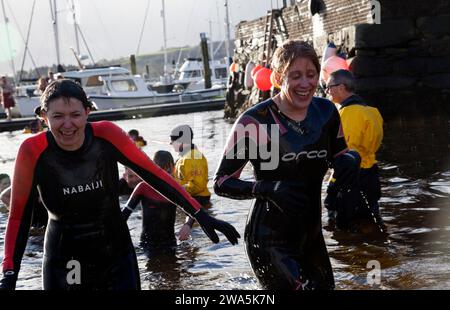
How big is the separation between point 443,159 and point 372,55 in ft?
14.7

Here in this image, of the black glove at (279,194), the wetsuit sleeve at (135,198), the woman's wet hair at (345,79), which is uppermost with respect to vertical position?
the woman's wet hair at (345,79)

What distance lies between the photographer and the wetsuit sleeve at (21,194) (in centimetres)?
413

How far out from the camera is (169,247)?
815 cm

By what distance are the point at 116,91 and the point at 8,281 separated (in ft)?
115

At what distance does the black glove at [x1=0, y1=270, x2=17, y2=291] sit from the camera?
395 cm

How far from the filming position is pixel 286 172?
14.0 ft

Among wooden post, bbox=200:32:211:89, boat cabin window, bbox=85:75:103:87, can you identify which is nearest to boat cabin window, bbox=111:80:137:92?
boat cabin window, bbox=85:75:103:87

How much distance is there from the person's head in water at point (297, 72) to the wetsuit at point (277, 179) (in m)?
0.12

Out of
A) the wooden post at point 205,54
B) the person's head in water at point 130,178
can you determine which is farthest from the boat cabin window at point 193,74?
the person's head in water at point 130,178

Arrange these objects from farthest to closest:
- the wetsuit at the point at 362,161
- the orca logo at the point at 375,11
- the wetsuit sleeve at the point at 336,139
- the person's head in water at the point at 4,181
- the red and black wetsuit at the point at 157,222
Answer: the orca logo at the point at 375,11
the person's head in water at the point at 4,181
the red and black wetsuit at the point at 157,222
the wetsuit at the point at 362,161
the wetsuit sleeve at the point at 336,139

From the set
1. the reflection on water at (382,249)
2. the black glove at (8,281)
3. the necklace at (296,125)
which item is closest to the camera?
the black glove at (8,281)

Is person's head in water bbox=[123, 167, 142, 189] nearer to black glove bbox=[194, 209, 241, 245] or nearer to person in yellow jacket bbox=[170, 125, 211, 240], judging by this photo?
person in yellow jacket bbox=[170, 125, 211, 240]

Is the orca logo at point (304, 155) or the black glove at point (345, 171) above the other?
the orca logo at point (304, 155)

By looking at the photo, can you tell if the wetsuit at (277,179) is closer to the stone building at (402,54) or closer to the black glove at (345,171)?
the black glove at (345,171)
